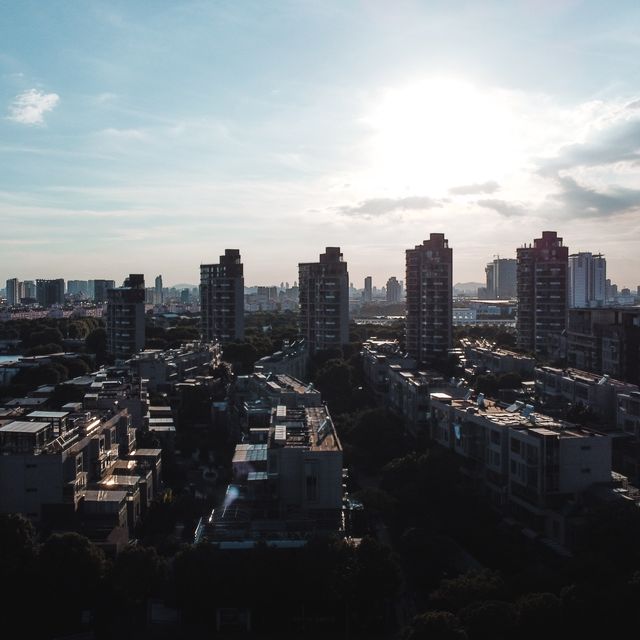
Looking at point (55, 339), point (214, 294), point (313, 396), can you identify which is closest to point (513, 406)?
point (313, 396)

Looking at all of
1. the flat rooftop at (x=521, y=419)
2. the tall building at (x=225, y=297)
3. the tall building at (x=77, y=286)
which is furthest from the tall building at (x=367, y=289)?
the flat rooftop at (x=521, y=419)

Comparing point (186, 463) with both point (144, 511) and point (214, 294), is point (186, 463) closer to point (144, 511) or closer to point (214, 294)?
point (144, 511)

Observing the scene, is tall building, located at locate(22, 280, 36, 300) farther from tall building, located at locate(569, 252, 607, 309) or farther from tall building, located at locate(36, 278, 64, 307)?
tall building, located at locate(569, 252, 607, 309)

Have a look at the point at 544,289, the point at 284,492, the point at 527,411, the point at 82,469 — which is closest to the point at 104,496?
the point at 82,469

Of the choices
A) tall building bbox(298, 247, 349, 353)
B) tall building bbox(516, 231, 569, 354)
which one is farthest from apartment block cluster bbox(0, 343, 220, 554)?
tall building bbox(516, 231, 569, 354)

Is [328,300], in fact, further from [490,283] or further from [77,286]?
[77,286]
